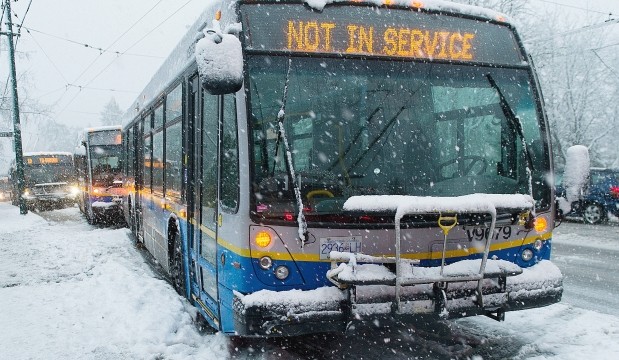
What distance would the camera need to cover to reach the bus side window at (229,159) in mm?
4258

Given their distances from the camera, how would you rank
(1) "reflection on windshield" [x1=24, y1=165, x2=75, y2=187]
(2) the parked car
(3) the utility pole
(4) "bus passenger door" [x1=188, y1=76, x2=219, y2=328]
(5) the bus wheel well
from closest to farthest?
(4) "bus passenger door" [x1=188, y1=76, x2=219, y2=328] → (5) the bus wheel well → (2) the parked car → (3) the utility pole → (1) "reflection on windshield" [x1=24, y1=165, x2=75, y2=187]

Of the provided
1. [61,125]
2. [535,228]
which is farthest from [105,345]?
[61,125]

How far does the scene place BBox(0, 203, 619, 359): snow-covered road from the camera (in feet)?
16.2

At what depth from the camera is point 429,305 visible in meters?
4.05

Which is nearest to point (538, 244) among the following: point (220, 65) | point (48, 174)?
point (220, 65)

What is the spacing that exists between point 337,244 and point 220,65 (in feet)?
5.07

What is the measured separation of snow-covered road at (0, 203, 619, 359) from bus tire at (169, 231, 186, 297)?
0.17m

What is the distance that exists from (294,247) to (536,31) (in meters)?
28.4

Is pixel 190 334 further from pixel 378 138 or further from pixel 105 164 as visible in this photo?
pixel 105 164

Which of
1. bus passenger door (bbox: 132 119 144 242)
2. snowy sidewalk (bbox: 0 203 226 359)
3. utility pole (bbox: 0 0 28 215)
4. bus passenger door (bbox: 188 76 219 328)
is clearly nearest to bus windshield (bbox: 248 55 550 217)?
bus passenger door (bbox: 188 76 219 328)

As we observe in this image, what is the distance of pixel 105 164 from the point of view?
17.8 m

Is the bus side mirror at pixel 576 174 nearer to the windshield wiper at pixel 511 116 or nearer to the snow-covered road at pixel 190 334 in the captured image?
the windshield wiper at pixel 511 116

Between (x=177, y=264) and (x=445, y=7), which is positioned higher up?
(x=445, y=7)

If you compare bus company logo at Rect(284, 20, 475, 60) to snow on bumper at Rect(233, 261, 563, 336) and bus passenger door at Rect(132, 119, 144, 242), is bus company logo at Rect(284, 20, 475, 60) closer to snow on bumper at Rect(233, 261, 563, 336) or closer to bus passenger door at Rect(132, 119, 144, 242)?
snow on bumper at Rect(233, 261, 563, 336)
